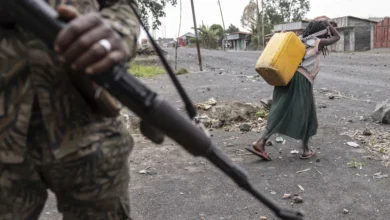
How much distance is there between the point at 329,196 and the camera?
3678 mm

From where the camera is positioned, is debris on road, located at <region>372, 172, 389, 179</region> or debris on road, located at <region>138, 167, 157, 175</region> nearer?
debris on road, located at <region>372, 172, 389, 179</region>

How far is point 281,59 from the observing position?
4.54m

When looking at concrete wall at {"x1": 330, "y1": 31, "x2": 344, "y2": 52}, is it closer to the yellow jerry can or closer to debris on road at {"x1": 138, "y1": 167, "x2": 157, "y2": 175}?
the yellow jerry can

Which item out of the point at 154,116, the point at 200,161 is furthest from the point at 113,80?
the point at 200,161

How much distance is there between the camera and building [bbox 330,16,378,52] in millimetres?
33000

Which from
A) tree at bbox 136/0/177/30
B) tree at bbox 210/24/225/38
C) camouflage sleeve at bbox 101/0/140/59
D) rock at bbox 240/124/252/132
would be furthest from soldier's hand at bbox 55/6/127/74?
tree at bbox 210/24/225/38

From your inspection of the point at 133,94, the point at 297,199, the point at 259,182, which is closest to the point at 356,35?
the point at 259,182

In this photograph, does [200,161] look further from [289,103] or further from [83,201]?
→ [83,201]

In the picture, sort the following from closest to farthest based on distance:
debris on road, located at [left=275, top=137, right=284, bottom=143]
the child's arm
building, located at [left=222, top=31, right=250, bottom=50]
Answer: the child's arm → debris on road, located at [left=275, top=137, right=284, bottom=143] → building, located at [left=222, top=31, right=250, bottom=50]

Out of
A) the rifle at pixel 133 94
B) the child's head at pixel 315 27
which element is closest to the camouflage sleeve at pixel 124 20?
the rifle at pixel 133 94

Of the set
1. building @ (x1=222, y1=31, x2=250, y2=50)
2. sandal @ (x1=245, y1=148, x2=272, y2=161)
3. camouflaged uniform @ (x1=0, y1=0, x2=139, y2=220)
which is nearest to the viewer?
camouflaged uniform @ (x1=0, y1=0, x2=139, y2=220)

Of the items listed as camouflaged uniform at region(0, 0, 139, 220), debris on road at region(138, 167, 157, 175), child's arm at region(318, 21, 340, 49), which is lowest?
debris on road at region(138, 167, 157, 175)

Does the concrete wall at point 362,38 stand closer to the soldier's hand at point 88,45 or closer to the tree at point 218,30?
the tree at point 218,30

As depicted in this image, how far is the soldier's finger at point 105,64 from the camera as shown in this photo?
92cm
